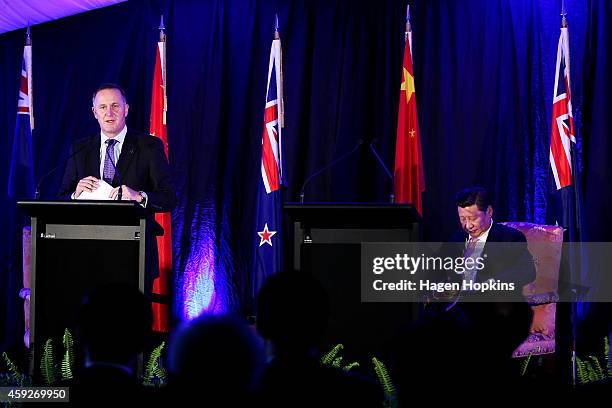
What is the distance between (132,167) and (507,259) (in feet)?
8.53

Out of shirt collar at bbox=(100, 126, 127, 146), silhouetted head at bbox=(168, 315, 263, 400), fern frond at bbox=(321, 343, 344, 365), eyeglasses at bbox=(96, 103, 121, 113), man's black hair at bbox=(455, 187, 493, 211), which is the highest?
eyeglasses at bbox=(96, 103, 121, 113)

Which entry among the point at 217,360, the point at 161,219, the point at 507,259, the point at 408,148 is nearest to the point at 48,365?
the point at 161,219

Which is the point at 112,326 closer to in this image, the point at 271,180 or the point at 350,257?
the point at 350,257

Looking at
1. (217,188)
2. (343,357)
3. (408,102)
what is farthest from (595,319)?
(217,188)

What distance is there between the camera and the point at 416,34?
714 cm

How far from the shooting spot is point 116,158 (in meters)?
5.40

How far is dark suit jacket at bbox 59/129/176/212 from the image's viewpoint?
5.36 metres

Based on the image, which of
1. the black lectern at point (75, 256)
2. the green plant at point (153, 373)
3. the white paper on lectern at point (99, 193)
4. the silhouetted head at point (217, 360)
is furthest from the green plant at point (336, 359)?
the silhouetted head at point (217, 360)

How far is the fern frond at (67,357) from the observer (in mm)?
4578

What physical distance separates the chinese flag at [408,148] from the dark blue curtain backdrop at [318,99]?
267mm

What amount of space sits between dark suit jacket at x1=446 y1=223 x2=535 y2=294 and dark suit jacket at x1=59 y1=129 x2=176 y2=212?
209cm

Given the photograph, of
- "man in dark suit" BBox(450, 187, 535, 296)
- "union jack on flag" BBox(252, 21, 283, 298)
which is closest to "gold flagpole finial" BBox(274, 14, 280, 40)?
"union jack on flag" BBox(252, 21, 283, 298)

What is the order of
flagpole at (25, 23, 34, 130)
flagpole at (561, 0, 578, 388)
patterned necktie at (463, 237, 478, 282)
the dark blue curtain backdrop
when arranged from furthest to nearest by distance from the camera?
flagpole at (25, 23, 34, 130) → the dark blue curtain backdrop → flagpole at (561, 0, 578, 388) → patterned necktie at (463, 237, 478, 282)

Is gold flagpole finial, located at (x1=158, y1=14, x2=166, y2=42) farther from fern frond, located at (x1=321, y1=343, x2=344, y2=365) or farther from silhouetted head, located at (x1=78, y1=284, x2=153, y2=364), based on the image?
silhouetted head, located at (x1=78, y1=284, x2=153, y2=364)
